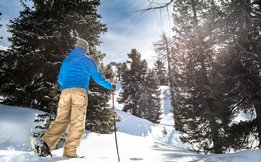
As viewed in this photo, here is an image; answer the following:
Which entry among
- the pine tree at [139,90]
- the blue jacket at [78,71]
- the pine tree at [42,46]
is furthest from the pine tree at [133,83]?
the blue jacket at [78,71]

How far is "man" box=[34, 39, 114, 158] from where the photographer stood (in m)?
5.20

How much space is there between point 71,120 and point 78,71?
1021 millimetres

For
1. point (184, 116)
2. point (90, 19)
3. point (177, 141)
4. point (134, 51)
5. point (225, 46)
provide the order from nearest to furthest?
point (225, 46)
point (90, 19)
point (184, 116)
point (177, 141)
point (134, 51)

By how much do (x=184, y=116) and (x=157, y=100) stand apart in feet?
74.7

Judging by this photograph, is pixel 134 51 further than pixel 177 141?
Yes

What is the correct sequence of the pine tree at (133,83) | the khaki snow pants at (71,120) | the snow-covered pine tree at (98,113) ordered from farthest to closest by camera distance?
the pine tree at (133,83)
the snow-covered pine tree at (98,113)
the khaki snow pants at (71,120)

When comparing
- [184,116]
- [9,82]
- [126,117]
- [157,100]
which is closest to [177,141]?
[126,117]

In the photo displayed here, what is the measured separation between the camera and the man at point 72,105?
520 centimetres

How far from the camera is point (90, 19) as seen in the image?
13016 mm

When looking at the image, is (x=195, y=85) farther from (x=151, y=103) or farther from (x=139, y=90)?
(x=151, y=103)

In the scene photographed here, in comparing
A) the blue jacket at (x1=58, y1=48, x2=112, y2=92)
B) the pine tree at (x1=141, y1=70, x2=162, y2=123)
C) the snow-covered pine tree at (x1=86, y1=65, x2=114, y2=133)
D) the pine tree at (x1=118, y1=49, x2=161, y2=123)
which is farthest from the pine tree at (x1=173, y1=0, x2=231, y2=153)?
the pine tree at (x1=141, y1=70, x2=162, y2=123)

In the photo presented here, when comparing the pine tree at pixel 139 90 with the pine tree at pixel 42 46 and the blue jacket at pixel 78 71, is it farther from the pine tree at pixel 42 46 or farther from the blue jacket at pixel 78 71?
the blue jacket at pixel 78 71

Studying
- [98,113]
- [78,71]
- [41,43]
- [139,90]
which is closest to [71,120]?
[78,71]

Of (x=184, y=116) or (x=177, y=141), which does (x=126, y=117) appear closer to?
(x=177, y=141)
